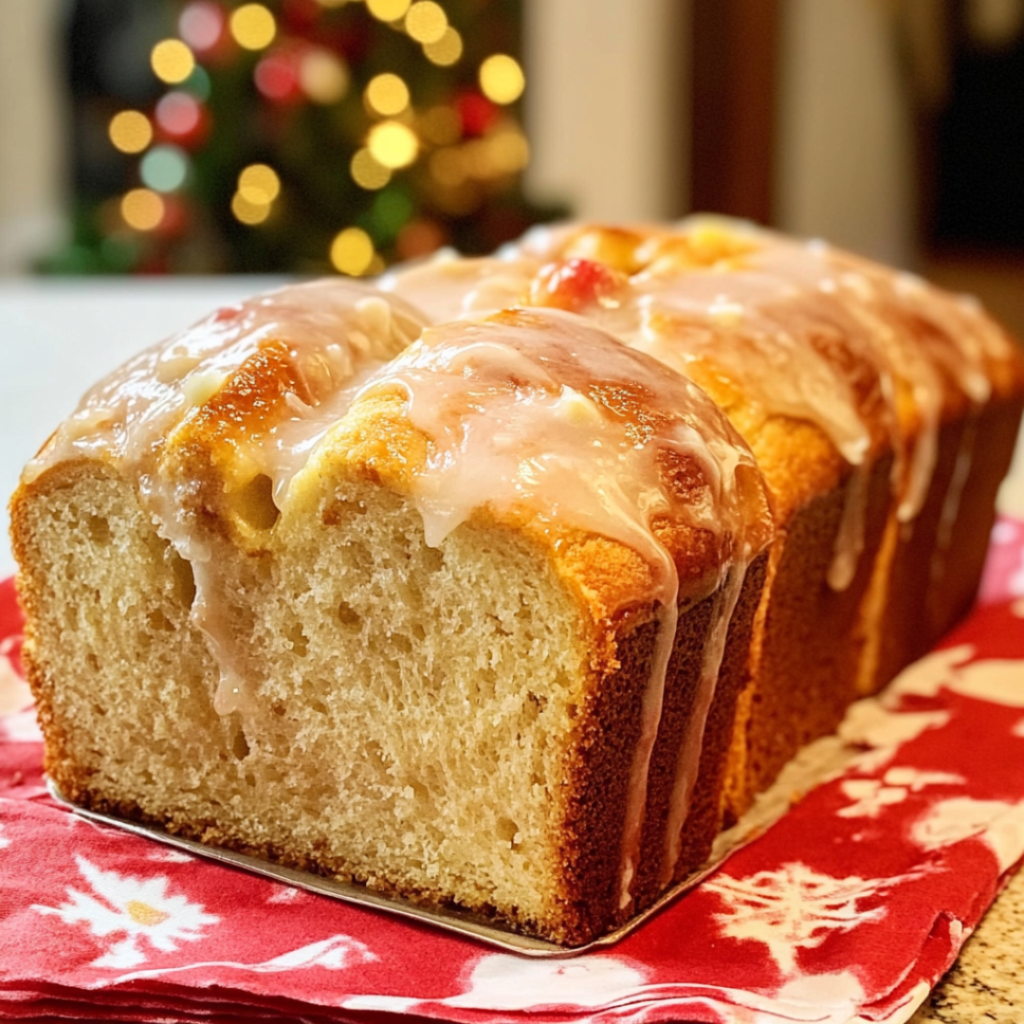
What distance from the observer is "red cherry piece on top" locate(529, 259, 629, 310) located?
1518 millimetres

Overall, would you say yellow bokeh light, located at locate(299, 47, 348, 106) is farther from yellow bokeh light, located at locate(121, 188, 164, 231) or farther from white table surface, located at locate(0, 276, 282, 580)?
white table surface, located at locate(0, 276, 282, 580)

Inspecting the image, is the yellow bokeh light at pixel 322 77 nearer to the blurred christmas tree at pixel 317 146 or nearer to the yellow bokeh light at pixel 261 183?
the blurred christmas tree at pixel 317 146

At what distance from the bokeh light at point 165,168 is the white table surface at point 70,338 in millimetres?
1305

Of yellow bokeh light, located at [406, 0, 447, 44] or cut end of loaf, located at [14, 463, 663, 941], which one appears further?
yellow bokeh light, located at [406, 0, 447, 44]

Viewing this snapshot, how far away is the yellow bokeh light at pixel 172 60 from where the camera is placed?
502 centimetres

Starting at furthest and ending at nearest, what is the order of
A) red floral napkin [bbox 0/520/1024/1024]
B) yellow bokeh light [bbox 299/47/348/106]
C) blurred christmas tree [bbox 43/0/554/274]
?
1. blurred christmas tree [bbox 43/0/554/274]
2. yellow bokeh light [bbox 299/47/348/106]
3. red floral napkin [bbox 0/520/1024/1024]

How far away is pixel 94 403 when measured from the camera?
130cm

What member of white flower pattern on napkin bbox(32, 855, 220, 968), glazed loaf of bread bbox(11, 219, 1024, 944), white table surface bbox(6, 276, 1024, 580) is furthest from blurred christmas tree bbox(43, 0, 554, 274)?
white flower pattern on napkin bbox(32, 855, 220, 968)

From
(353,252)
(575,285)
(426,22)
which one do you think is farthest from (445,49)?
(575,285)

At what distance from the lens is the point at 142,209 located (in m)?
5.29

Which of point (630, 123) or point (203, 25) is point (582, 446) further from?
point (630, 123)

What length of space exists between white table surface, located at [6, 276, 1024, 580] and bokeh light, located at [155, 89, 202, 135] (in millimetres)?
1218

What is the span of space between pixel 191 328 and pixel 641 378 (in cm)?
44

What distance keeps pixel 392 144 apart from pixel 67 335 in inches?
80.7
